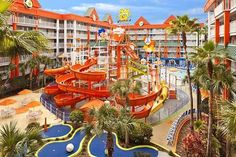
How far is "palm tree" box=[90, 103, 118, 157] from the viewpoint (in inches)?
732

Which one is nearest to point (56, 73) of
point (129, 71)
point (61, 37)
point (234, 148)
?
point (129, 71)

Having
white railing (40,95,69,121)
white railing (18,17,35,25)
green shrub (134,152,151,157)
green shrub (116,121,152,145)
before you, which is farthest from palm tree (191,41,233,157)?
white railing (18,17,35,25)

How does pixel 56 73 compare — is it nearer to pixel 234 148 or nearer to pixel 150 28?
pixel 234 148

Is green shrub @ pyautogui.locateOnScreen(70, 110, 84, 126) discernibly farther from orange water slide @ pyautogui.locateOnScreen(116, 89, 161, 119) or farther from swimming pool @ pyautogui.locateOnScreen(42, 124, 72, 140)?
orange water slide @ pyautogui.locateOnScreen(116, 89, 161, 119)

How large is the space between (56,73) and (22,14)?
14536 millimetres

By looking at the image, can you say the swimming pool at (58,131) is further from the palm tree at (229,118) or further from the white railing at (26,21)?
the white railing at (26,21)

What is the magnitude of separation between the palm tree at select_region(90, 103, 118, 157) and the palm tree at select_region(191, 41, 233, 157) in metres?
6.66

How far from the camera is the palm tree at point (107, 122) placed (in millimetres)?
18594

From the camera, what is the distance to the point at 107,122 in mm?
18719

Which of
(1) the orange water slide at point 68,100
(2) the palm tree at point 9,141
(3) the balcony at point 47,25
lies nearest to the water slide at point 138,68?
(1) the orange water slide at point 68,100

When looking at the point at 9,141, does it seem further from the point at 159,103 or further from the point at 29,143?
the point at 159,103

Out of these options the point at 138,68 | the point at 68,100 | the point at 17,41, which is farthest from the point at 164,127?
the point at 17,41

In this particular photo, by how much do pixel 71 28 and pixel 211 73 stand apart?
5308 cm

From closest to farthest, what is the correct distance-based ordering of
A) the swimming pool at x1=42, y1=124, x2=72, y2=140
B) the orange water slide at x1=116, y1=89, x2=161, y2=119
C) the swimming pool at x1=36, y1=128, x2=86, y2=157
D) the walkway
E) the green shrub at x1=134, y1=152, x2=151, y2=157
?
the green shrub at x1=134, y1=152, x2=151, y2=157 < the swimming pool at x1=36, y1=128, x2=86, y2=157 < the walkway < the swimming pool at x1=42, y1=124, x2=72, y2=140 < the orange water slide at x1=116, y1=89, x2=161, y2=119
